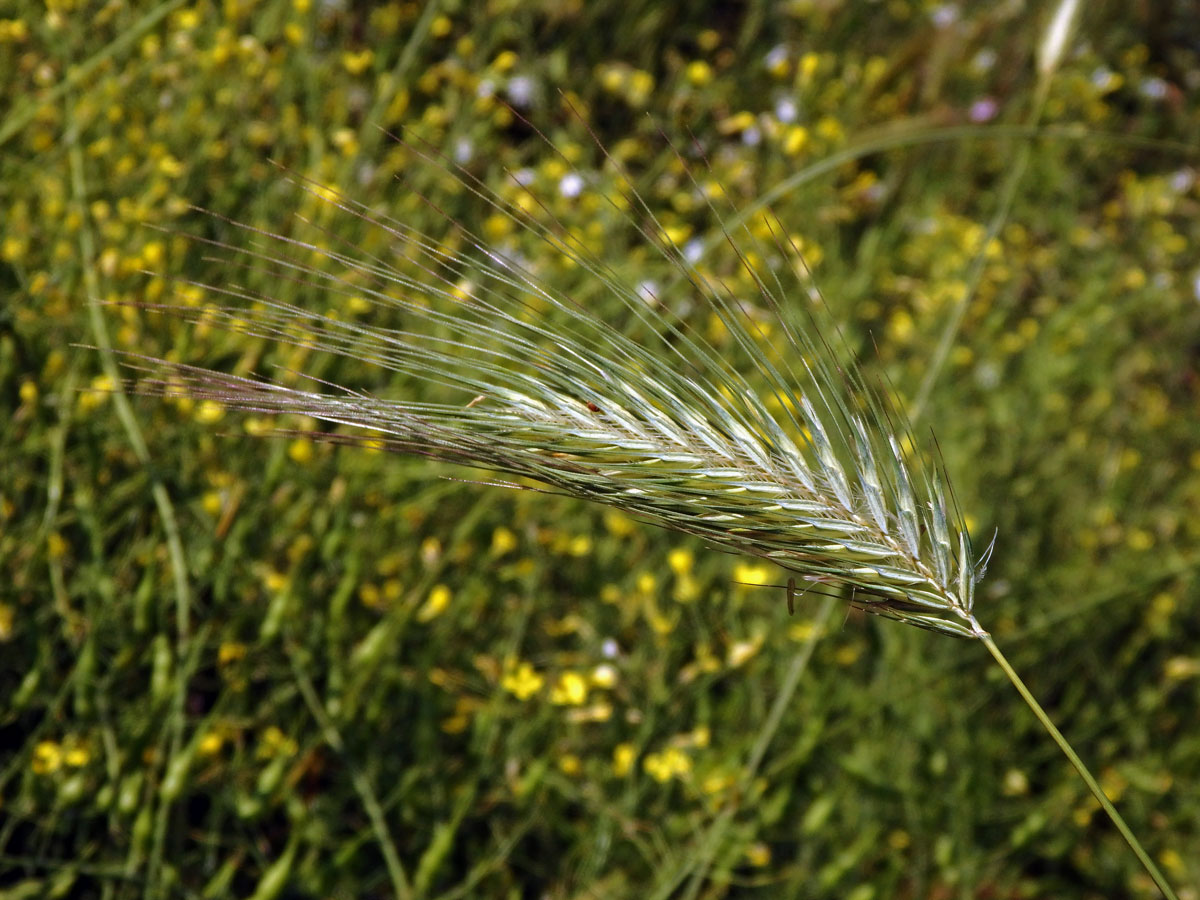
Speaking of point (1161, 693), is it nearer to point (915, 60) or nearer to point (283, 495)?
point (283, 495)

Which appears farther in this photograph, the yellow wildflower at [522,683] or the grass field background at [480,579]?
the yellow wildflower at [522,683]

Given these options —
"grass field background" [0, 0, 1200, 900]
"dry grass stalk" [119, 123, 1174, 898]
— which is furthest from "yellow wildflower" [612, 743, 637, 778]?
"dry grass stalk" [119, 123, 1174, 898]

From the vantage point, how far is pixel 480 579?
6.94ft

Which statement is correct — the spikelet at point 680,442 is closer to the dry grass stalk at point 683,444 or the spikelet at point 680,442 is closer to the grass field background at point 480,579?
the dry grass stalk at point 683,444

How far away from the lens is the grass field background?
1.70m

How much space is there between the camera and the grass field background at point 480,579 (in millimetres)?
1703

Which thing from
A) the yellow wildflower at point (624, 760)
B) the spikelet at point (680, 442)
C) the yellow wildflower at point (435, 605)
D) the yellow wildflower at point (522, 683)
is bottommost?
the yellow wildflower at point (624, 760)

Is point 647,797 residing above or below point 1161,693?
below

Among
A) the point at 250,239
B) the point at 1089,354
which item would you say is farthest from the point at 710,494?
the point at 1089,354

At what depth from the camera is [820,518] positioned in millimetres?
1014

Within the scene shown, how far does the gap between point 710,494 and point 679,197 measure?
7.83 ft

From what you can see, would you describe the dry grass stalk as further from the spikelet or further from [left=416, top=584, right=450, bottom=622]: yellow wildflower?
[left=416, top=584, right=450, bottom=622]: yellow wildflower

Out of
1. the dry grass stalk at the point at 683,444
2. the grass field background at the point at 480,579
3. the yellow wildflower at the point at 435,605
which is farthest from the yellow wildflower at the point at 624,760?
the dry grass stalk at the point at 683,444

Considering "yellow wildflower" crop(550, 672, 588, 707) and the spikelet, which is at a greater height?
the spikelet
